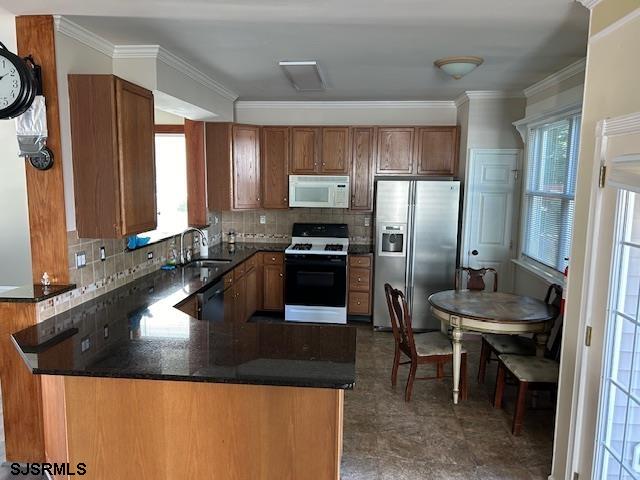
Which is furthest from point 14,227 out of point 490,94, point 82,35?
point 490,94

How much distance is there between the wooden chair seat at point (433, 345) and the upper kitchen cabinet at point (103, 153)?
7.43ft

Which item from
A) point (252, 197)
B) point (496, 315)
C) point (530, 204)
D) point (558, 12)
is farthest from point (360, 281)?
point (558, 12)

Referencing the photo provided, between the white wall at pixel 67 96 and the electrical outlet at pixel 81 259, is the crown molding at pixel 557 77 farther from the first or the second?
the electrical outlet at pixel 81 259

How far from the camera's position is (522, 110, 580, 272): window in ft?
12.3

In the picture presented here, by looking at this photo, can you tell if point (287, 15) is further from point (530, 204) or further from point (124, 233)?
point (530, 204)

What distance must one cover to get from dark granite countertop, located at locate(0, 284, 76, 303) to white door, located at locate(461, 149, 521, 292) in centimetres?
392

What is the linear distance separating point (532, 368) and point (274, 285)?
3201mm

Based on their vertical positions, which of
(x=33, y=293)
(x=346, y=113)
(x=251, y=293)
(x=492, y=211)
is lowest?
(x=251, y=293)

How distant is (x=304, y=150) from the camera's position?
18.2 feet

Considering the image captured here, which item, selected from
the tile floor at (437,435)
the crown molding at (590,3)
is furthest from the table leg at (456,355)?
the crown molding at (590,3)

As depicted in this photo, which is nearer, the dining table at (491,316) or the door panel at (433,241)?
the dining table at (491,316)

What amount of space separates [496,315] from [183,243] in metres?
3.02

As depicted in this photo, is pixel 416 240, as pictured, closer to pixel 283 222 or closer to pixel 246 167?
pixel 283 222

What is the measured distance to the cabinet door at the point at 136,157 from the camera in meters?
2.82
